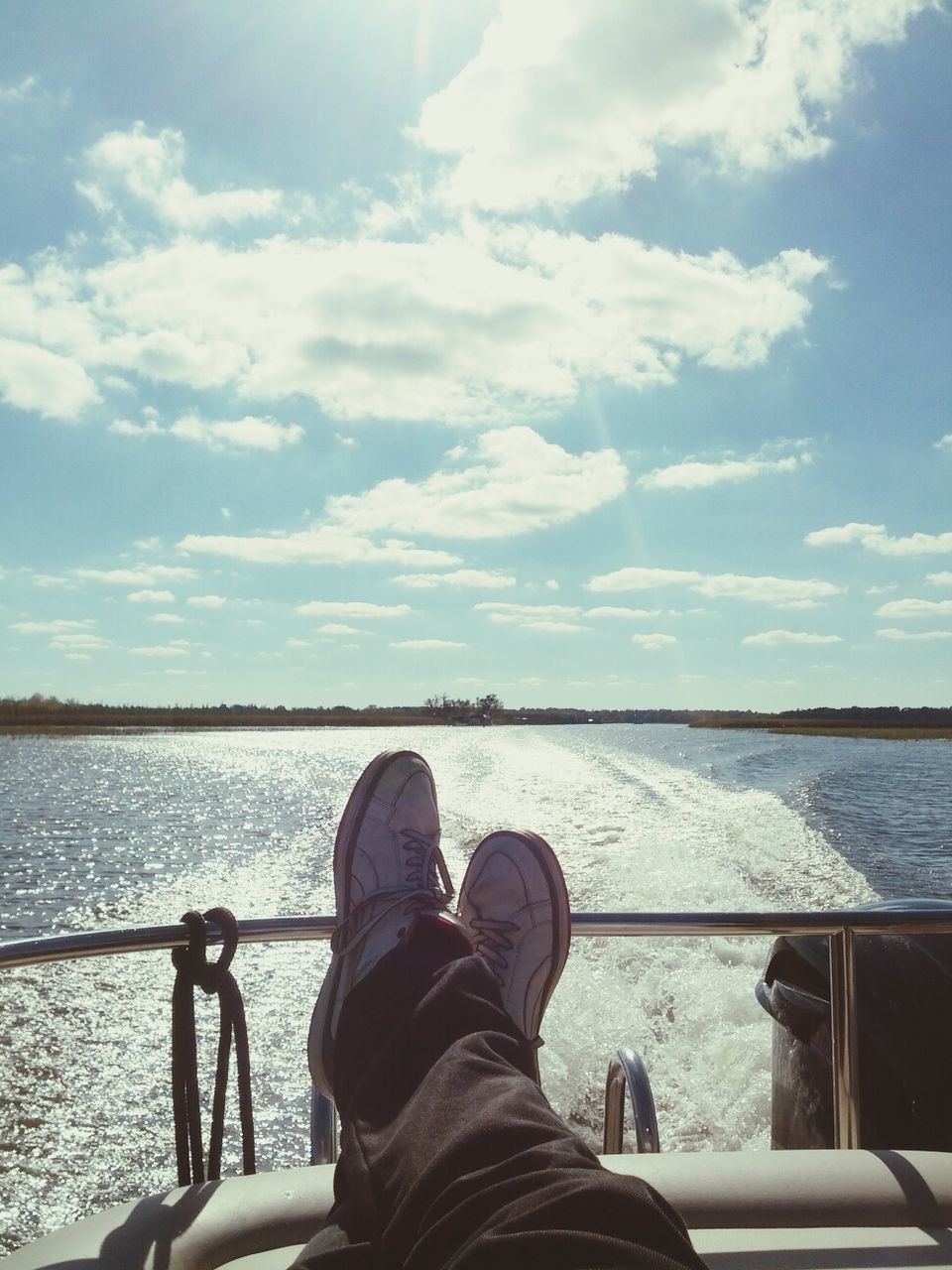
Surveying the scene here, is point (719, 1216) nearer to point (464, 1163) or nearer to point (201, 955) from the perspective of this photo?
point (464, 1163)

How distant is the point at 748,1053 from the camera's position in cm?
347

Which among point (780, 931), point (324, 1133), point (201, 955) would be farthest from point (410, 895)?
point (780, 931)

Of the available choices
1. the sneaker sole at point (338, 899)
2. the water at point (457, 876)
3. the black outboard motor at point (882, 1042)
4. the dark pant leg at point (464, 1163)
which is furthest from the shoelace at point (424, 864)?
the water at point (457, 876)

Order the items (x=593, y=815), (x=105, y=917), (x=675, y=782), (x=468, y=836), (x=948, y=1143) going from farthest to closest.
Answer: (x=675, y=782) → (x=593, y=815) → (x=468, y=836) → (x=105, y=917) → (x=948, y=1143)

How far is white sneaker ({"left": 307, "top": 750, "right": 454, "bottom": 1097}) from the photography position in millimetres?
1346

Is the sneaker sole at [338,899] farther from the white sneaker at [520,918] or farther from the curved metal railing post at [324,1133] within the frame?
the white sneaker at [520,918]

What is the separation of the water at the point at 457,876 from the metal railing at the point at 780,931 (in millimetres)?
1912

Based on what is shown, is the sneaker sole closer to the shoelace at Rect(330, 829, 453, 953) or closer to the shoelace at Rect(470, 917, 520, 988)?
the shoelace at Rect(330, 829, 453, 953)

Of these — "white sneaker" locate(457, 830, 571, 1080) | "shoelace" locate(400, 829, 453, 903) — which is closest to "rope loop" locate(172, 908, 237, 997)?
"white sneaker" locate(457, 830, 571, 1080)

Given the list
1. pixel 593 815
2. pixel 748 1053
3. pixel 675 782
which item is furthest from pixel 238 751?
pixel 748 1053

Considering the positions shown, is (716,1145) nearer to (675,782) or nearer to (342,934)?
(342,934)

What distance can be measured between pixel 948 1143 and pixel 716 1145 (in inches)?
67.6

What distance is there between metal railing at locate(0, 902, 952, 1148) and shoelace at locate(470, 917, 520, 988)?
227 millimetres

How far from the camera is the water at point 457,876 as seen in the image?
11.4 ft
